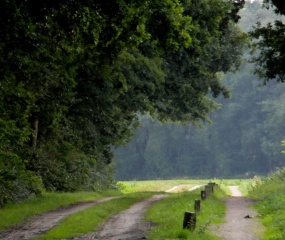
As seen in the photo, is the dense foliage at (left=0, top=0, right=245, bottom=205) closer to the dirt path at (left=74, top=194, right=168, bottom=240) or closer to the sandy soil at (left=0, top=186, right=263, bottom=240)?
the sandy soil at (left=0, top=186, right=263, bottom=240)

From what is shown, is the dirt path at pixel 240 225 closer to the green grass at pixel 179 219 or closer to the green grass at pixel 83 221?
the green grass at pixel 179 219

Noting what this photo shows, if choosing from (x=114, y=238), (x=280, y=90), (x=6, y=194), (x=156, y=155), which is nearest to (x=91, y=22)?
(x=114, y=238)

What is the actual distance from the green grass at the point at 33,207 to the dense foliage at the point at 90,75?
0.71 m

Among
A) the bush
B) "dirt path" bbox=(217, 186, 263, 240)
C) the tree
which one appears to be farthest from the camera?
the tree

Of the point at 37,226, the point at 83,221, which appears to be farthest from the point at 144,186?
the point at 37,226

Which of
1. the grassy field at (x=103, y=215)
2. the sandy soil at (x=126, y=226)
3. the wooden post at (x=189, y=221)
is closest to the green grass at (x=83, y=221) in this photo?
the grassy field at (x=103, y=215)

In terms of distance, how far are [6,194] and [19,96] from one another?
525 centimetres

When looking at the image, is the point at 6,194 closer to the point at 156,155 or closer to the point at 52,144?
the point at 52,144

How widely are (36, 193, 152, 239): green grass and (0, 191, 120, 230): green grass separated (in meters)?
1.77

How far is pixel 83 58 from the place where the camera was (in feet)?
87.9

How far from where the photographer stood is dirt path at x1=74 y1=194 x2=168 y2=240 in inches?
635

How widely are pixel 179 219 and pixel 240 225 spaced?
7.55 ft

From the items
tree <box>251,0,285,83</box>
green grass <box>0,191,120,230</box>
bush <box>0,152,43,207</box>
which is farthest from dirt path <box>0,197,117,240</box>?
tree <box>251,0,285,83</box>

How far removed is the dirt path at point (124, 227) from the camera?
16120 mm
